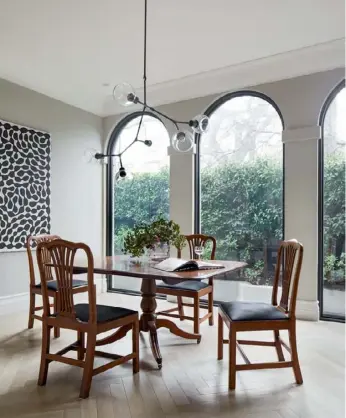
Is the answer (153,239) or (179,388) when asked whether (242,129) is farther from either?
(179,388)

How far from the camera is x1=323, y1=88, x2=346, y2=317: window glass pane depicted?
3.92 metres

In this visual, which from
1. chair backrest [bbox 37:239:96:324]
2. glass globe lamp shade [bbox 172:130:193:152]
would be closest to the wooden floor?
chair backrest [bbox 37:239:96:324]

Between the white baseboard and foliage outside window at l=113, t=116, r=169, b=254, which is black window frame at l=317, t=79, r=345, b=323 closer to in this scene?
the white baseboard

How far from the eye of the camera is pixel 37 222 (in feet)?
14.9

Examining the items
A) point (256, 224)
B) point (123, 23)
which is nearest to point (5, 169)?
point (123, 23)

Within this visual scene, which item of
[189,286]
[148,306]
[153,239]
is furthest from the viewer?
[189,286]

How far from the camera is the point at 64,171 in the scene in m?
4.98

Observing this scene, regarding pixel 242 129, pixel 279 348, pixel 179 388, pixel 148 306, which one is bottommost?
pixel 179 388

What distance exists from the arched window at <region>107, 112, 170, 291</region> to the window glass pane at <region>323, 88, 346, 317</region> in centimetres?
201

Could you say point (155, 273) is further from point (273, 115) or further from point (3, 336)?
point (273, 115)

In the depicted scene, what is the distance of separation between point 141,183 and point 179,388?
11.0 feet

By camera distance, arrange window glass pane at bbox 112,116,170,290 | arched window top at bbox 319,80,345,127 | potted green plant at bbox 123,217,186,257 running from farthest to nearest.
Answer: window glass pane at bbox 112,116,170,290 → arched window top at bbox 319,80,345,127 → potted green plant at bbox 123,217,186,257

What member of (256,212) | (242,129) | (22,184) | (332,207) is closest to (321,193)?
(332,207)

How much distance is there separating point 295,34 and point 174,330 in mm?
2822
